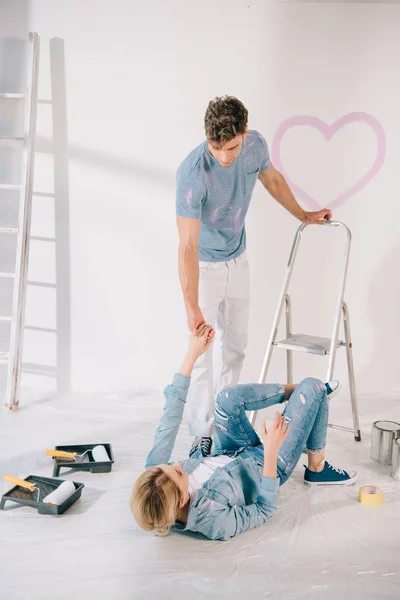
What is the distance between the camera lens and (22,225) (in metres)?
3.49

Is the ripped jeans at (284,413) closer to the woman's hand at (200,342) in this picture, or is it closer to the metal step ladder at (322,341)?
the woman's hand at (200,342)

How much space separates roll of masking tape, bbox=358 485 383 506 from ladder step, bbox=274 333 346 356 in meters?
0.63

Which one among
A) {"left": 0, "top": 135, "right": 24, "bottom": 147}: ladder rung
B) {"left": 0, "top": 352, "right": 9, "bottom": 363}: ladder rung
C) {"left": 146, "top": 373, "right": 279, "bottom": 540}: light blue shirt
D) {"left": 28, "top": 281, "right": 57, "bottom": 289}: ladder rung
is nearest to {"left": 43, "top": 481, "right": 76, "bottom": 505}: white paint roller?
{"left": 146, "top": 373, "right": 279, "bottom": 540}: light blue shirt

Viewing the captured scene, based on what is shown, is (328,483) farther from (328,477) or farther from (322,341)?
(322,341)

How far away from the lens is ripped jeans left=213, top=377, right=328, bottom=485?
2.50 metres

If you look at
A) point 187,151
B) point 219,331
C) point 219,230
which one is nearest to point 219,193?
point 219,230

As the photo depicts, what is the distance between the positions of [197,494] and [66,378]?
1757mm

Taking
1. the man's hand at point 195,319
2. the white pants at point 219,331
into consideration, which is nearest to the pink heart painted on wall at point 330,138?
the white pants at point 219,331

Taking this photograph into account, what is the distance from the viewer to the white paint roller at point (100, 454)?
2848mm

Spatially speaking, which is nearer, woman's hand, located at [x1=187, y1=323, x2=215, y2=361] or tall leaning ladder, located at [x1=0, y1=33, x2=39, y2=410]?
woman's hand, located at [x1=187, y1=323, x2=215, y2=361]

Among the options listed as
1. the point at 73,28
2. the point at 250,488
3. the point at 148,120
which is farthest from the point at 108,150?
the point at 250,488

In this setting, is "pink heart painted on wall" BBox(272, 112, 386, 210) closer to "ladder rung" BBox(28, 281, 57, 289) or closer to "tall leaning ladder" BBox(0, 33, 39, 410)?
"tall leaning ladder" BBox(0, 33, 39, 410)

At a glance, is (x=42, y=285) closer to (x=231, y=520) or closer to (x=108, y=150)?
(x=108, y=150)

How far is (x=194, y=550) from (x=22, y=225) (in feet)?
6.40
